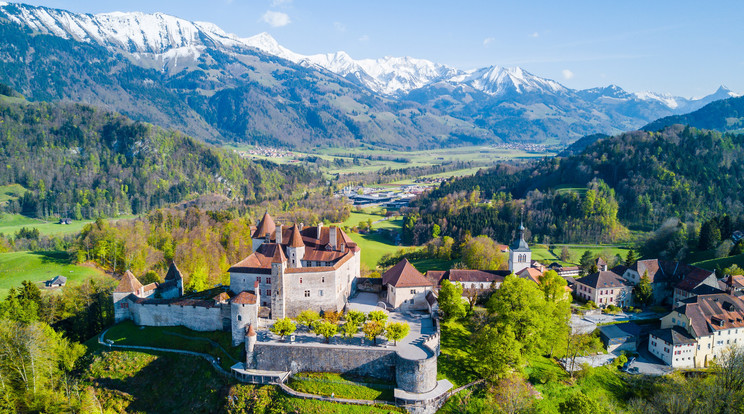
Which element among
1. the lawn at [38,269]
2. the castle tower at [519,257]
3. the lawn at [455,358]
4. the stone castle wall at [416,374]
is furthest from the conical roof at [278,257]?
the lawn at [38,269]

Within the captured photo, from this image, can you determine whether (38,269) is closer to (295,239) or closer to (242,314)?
(242,314)

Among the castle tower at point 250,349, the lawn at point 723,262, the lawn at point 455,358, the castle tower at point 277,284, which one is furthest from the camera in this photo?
the lawn at point 723,262

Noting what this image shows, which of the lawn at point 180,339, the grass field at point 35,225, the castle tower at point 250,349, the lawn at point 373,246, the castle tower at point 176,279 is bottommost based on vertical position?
the lawn at point 373,246

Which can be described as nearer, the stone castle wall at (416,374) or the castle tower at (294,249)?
the stone castle wall at (416,374)

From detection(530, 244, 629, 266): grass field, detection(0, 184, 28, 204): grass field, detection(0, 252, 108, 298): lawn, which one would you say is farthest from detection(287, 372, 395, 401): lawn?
detection(0, 184, 28, 204): grass field

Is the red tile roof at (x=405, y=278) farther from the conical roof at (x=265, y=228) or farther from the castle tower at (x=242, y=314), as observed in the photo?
the conical roof at (x=265, y=228)

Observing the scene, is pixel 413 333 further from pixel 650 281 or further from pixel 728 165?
pixel 728 165

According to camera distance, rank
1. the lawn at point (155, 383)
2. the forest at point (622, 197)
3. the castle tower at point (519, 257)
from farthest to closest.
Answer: the forest at point (622, 197), the castle tower at point (519, 257), the lawn at point (155, 383)

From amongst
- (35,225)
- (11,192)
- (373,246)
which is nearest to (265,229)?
(373,246)
